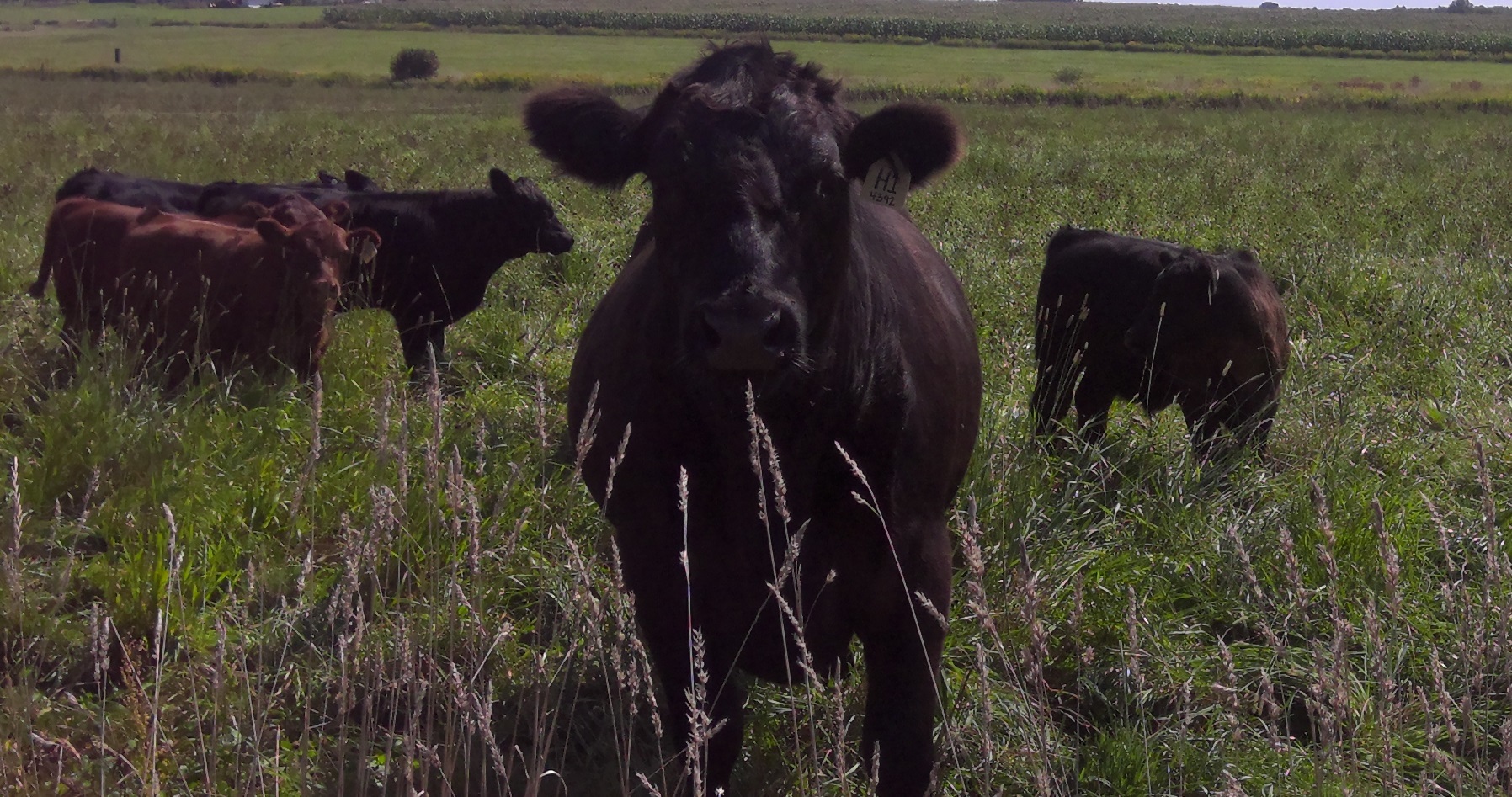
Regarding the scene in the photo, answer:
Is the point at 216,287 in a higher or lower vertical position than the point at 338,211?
lower

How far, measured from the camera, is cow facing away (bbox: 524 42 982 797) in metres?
2.54

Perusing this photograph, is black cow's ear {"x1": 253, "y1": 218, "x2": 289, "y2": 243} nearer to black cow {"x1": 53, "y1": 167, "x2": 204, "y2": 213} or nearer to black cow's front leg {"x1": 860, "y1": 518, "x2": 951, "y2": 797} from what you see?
A: black cow {"x1": 53, "y1": 167, "x2": 204, "y2": 213}

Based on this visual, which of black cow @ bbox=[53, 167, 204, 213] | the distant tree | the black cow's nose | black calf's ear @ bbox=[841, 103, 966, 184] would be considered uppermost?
the distant tree

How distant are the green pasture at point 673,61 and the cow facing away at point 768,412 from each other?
130 ft

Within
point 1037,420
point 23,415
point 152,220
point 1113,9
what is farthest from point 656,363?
point 1113,9

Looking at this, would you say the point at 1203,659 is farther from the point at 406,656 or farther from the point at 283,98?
the point at 283,98


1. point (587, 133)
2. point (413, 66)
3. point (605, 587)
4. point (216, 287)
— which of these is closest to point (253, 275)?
point (216, 287)

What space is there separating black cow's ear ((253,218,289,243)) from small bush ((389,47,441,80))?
155 ft

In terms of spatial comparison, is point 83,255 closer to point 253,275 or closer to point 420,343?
point 253,275

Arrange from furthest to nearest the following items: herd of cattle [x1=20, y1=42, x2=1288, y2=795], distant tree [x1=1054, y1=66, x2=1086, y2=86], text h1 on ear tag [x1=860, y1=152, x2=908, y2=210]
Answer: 1. distant tree [x1=1054, y1=66, x2=1086, y2=86]
2. text h1 on ear tag [x1=860, y1=152, x2=908, y2=210]
3. herd of cattle [x1=20, y1=42, x2=1288, y2=795]

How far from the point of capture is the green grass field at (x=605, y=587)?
2047 millimetres

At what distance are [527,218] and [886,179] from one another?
5913 millimetres

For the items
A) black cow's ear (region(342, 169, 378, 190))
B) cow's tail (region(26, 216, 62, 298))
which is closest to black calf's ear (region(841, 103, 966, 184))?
cow's tail (region(26, 216, 62, 298))

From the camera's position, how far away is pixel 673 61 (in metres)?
54.4
